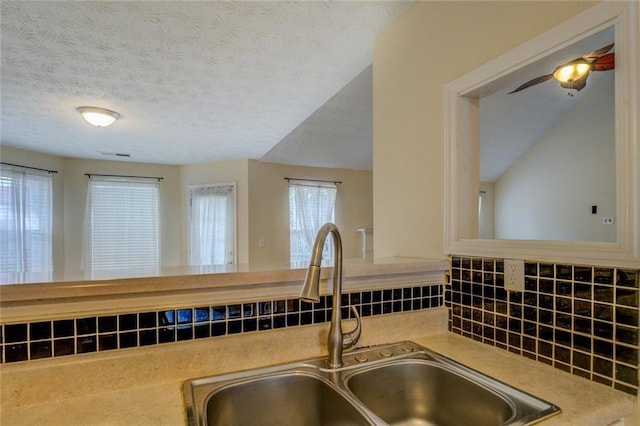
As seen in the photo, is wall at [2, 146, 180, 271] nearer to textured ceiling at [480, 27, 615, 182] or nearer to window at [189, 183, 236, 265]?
window at [189, 183, 236, 265]

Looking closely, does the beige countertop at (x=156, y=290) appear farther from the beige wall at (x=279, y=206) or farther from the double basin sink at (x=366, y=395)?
the beige wall at (x=279, y=206)

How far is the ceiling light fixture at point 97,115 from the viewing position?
9.12 feet

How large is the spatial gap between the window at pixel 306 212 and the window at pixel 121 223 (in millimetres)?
2119

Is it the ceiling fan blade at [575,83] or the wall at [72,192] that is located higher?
the ceiling fan blade at [575,83]

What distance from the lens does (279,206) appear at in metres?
4.74

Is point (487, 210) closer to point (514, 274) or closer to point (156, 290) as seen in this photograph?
point (514, 274)

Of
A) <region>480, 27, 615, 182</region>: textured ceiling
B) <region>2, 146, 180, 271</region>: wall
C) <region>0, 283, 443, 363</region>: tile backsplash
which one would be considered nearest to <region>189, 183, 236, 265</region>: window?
<region>2, 146, 180, 271</region>: wall

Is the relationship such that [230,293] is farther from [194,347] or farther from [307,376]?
[307,376]

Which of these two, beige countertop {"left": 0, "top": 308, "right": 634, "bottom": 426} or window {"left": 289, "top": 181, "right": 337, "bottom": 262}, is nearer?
beige countertop {"left": 0, "top": 308, "right": 634, "bottom": 426}

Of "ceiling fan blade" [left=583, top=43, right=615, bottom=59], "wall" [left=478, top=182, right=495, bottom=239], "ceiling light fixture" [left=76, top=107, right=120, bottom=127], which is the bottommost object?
"wall" [left=478, top=182, right=495, bottom=239]

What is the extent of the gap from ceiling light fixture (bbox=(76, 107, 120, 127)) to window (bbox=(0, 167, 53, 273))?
192 centimetres

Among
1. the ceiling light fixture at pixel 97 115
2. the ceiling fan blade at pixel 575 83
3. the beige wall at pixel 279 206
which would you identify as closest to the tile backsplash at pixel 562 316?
→ the ceiling fan blade at pixel 575 83

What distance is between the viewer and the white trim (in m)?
0.81

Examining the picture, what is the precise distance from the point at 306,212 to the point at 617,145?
416cm
